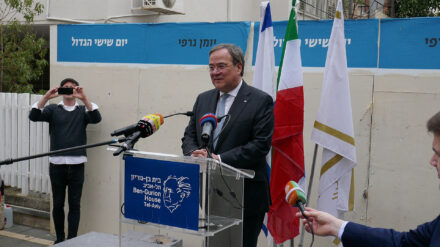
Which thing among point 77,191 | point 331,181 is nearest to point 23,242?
point 77,191

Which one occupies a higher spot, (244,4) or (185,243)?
(244,4)

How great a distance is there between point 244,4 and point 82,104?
6.94 meters

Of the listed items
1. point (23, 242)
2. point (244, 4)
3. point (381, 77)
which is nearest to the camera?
point (381, 77)

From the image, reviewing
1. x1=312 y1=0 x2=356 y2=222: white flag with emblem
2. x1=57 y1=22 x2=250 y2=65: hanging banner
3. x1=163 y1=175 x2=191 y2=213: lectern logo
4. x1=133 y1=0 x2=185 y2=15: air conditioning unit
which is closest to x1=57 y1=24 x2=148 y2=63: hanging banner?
x1=57 y1=22 x2=250 y2=65: hanging banner

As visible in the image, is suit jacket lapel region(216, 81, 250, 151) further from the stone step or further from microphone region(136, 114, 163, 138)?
the stone step

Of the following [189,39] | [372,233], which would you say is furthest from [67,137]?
[372,233]

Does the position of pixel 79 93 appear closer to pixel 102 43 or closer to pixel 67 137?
pixel 67 137

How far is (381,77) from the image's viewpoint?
13.6 ft

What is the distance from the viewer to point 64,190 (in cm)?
541

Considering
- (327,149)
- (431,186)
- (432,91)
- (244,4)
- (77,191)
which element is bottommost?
(77,191)

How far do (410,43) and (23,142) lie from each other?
5276 mm

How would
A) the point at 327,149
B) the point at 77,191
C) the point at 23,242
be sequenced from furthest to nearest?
the point at 23,242, the point at 77,191, the point at 327,149

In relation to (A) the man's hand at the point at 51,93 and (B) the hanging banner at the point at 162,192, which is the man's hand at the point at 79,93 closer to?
(A) the man's hand at the point at 51,93

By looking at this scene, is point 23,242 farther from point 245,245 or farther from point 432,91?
point 432,91
